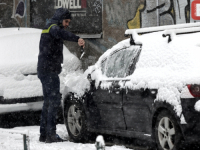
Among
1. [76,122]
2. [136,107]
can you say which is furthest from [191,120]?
[76,122]

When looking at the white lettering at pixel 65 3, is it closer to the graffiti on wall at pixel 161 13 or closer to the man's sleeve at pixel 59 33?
the graffiti on wall at pixel 161 13

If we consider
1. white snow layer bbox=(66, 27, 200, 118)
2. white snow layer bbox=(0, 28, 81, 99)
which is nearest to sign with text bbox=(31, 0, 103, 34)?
white snow layer bbox=(0, 28, 81, 99)

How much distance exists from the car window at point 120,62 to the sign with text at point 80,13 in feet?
22.7

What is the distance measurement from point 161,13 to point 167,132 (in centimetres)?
755

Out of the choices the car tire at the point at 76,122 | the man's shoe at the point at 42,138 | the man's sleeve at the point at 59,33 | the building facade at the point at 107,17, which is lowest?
the man's shoe at the point at 42,138

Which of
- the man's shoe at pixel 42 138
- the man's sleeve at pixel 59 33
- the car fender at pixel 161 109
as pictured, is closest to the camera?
the car fender at pixel 161 109

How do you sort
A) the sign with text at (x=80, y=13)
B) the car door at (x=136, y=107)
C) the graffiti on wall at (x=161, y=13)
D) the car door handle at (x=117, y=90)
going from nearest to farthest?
1. the car door at (x=136, y=107)
2. the car door handle at (x=117, y=90)
3. the graffiti on wall at (x=161, y=13)
4. the sign with text at (x=80, y=13)

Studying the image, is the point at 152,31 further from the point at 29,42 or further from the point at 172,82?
the point at 29,42

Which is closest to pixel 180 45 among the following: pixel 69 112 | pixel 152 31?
pixel 152 31

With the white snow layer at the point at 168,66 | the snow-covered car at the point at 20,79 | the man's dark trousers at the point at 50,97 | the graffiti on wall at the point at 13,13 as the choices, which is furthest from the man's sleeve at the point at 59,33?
the graffiti on wall at the point at 13,13

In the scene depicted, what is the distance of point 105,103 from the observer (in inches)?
311

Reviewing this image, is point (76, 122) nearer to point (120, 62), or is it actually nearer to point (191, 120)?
point (120, 62)

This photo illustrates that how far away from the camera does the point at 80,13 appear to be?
15.5m

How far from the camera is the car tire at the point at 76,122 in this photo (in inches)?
333
